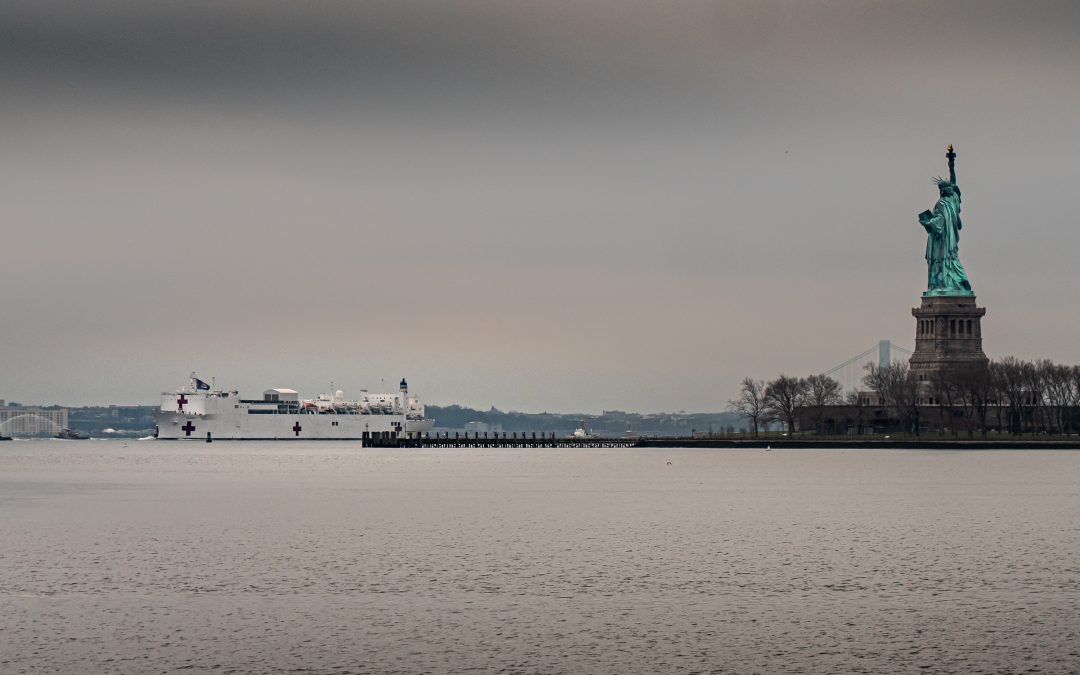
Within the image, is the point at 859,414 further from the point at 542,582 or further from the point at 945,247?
the point at 542,582

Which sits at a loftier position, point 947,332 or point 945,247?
point 945,247

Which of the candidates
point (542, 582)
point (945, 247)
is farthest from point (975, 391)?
point (542, 582)

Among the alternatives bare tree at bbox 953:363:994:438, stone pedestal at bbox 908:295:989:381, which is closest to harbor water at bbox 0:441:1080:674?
bare tree at bbox 953:363:994:438

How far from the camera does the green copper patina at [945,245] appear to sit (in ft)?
573

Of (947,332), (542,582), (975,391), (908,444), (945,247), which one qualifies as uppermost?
(945,247)

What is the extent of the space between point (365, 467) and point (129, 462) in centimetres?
3380

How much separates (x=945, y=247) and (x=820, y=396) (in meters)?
22.8

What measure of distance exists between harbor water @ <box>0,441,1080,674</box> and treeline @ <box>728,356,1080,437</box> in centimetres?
8209

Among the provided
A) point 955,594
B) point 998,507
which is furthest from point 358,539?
point 998,507

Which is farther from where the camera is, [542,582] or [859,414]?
[859,414]

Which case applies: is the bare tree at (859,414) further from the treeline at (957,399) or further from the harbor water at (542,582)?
the harbor water at (542,582)

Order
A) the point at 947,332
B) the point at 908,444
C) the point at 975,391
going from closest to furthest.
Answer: the point at 908,444, the point at 975,391, the point at 947,332

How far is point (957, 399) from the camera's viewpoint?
17075 centimetres

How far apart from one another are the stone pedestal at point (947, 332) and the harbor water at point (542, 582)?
91.6m
